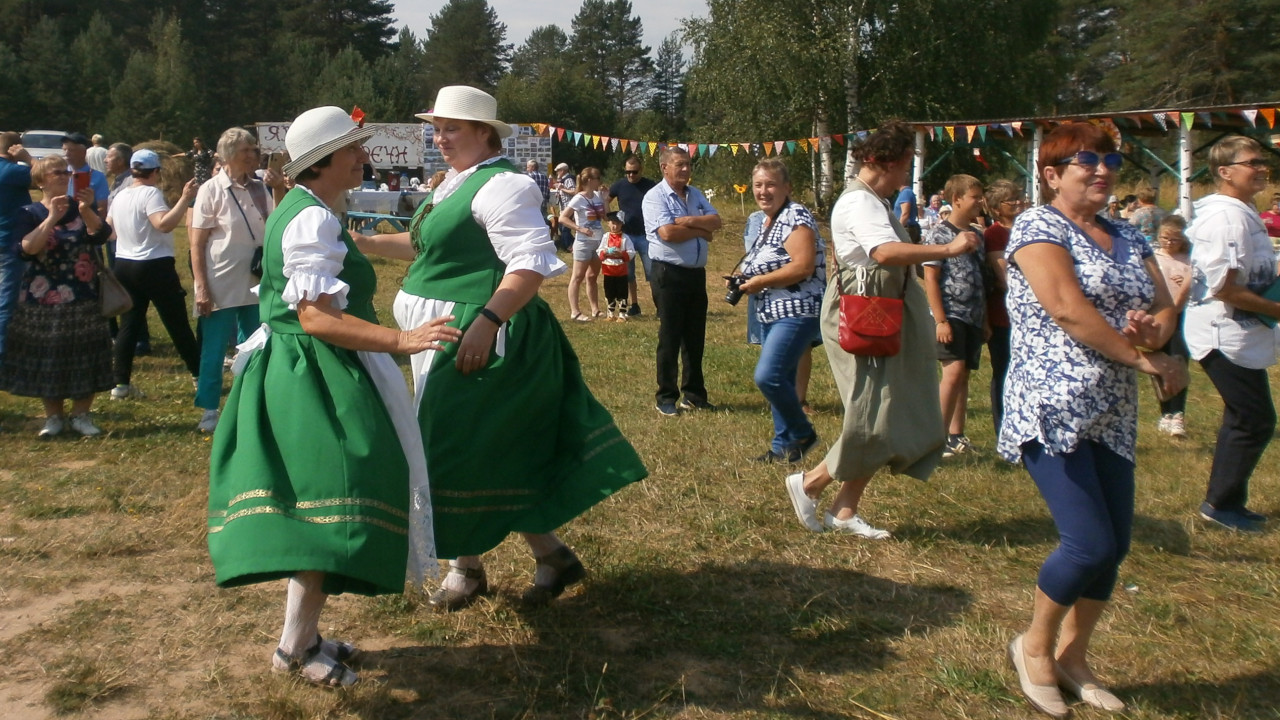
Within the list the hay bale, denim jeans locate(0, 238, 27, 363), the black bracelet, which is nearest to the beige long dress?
the black bracelet

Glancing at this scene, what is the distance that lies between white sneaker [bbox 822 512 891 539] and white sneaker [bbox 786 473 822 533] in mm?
71

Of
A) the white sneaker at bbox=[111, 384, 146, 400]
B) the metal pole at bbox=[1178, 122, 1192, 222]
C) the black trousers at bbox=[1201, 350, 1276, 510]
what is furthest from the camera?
the metal pole at bbox=[1178, 122, 1192, 222]

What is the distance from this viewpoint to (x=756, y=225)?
25.4 ft

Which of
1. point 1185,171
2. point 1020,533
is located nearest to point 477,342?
point 1020,533

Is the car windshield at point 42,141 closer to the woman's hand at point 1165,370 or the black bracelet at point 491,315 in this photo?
the black bracelet at point 491,315

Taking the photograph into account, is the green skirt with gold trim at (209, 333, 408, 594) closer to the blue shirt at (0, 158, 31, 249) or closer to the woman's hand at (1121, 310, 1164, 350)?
the woman's hand at (1121, 310, 1164, 350)

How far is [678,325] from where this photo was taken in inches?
301

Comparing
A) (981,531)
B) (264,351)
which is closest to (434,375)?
(264,351)

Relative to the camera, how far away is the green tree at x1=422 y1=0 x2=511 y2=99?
263 feet

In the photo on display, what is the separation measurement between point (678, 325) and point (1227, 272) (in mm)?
3551

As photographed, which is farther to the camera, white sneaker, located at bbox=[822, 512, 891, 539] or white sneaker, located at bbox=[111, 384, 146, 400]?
white sneaker, located at bbox=[111, 384, 146, 400]

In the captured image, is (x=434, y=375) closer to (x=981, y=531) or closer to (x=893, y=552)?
(x=893, y=552)

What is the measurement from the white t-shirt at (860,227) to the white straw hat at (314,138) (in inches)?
82.8

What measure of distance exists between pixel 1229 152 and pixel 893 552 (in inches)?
91.8
